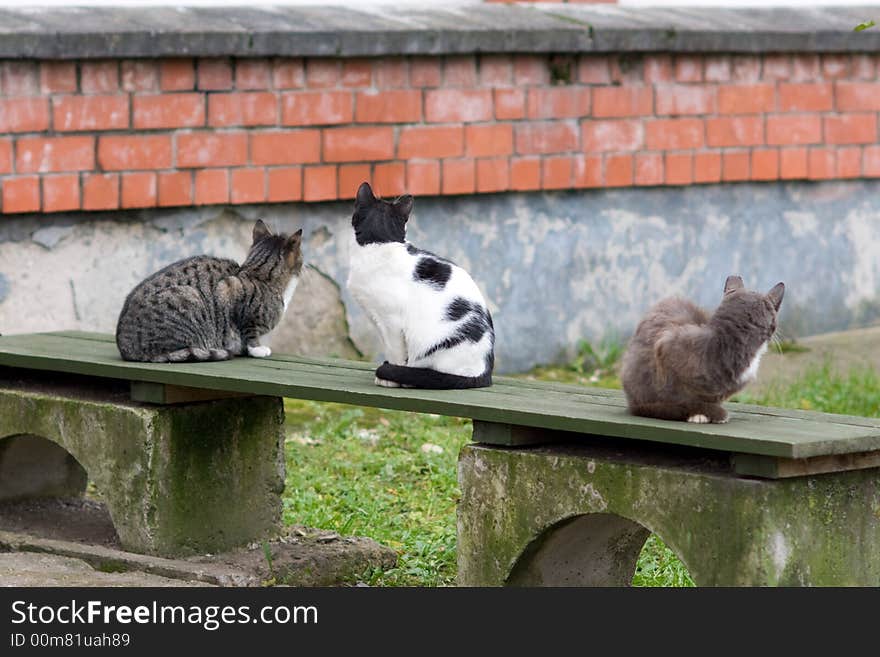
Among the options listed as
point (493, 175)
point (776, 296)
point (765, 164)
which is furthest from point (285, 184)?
point (776, 296)

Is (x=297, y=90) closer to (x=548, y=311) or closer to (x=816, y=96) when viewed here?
(x=548, y=311)

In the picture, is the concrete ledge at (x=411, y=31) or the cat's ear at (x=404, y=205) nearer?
the cat's ear at (x=404, y=205)

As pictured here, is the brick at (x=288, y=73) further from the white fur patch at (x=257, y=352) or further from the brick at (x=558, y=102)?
the white fur patch at (x=257, y=352)

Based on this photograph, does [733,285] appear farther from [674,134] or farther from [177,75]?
[674,134]

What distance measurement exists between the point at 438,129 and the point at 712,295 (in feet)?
6.43

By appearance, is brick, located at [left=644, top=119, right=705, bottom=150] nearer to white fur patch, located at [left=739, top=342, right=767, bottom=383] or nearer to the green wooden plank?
the green wooden plank

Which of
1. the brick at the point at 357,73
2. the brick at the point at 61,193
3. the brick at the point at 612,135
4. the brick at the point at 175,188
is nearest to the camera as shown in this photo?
the brick at the point at 61,193

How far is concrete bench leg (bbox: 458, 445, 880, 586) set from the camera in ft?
11.7

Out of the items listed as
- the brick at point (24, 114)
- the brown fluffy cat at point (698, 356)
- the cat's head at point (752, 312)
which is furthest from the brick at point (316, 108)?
the cat's head at point (752, 312)

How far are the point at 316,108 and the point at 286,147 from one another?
238 millimetres

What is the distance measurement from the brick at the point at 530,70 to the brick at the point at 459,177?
0.52 meters

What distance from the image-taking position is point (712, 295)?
8.44m

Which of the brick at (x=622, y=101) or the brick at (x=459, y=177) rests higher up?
the brick at (x=622, y=101)

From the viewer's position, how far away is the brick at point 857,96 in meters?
8.57
